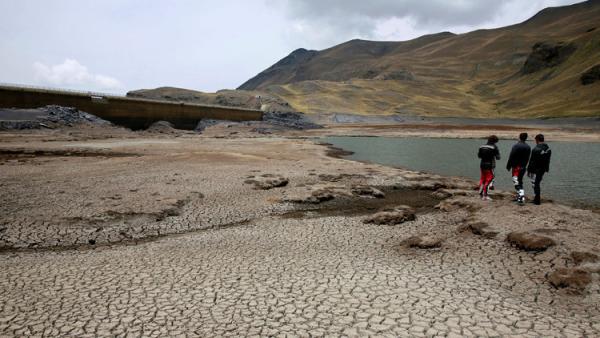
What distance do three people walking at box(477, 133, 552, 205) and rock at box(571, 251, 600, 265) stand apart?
5114mm

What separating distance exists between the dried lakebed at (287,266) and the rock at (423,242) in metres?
0.07

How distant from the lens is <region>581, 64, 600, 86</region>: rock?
123 meters

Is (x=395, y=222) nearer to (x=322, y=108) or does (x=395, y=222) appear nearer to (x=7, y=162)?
(x=7, y=162)

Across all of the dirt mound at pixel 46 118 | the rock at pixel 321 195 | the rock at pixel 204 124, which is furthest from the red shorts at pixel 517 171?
the rock at pixel 204 124

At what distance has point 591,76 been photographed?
124m

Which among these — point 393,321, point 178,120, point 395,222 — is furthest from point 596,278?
point 178,120

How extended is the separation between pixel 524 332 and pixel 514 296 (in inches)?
56.7

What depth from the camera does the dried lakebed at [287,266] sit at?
7.29 m

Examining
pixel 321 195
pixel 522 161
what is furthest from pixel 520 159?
pixel 321 195

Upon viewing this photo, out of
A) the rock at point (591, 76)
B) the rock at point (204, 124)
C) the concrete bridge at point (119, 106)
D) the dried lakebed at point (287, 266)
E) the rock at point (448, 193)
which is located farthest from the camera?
the rock at point (591, 76)

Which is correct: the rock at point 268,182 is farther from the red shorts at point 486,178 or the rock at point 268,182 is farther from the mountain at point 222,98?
the mountain at point 222,98

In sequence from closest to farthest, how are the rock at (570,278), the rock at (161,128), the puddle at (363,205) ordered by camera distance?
the rock at (570,278) → the puddle at (363,205) → the rock at (161,128)

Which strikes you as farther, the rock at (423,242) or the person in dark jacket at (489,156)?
the person in dark jacket at (489,156)

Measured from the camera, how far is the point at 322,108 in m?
136
